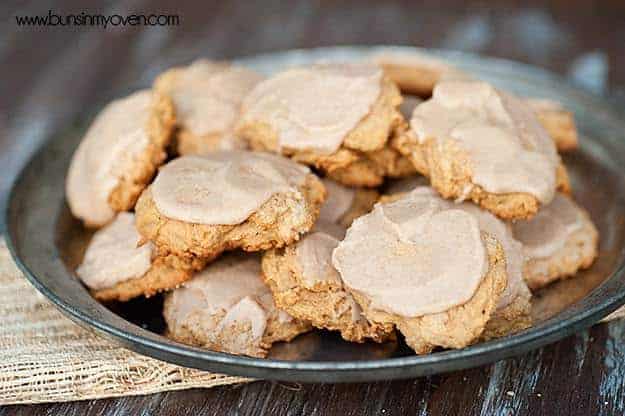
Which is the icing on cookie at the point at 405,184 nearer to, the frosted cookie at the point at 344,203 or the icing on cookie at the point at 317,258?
the frosted cookie at the point at 344,203

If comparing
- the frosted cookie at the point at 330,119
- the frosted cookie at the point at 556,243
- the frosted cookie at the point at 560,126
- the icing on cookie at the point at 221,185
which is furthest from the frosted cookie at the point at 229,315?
the frosted cookie at the point at 560,126

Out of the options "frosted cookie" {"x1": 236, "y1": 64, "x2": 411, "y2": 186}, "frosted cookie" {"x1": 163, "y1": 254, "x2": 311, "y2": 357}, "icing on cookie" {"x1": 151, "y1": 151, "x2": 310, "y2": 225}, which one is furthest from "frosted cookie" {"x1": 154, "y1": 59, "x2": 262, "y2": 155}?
"frosted cookie" {"x1": 163, "y1": 254, "x2": 311, "y2": 357}

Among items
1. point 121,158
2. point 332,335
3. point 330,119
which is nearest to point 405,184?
point 330,119

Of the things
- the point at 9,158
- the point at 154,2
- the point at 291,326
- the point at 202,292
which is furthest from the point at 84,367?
the point at 154,2

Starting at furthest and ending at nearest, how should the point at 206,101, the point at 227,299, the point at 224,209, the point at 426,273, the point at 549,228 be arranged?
the point at 206,101 < the point at 549,228 < the point at 227,299 < the point at 224,209 < the point at 426,273

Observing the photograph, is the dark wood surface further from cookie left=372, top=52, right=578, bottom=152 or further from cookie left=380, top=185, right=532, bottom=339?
cookie left=372, top=52, right=578, bottom=152

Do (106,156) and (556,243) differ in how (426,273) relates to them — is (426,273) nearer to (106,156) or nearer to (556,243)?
(556,243)

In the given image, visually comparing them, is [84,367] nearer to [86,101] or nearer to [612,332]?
[612,332]
